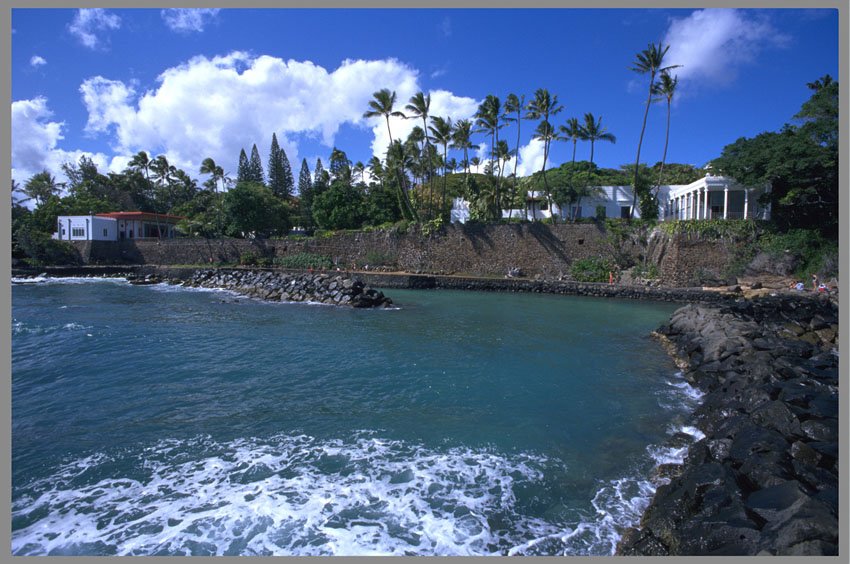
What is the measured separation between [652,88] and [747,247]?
12571mm

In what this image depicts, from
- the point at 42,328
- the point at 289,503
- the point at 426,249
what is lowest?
the point at 289,503

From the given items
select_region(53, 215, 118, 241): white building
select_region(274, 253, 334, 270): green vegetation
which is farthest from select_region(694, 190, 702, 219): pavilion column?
select_region(53, 215, 118, 241): white building

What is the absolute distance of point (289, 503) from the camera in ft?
18.7

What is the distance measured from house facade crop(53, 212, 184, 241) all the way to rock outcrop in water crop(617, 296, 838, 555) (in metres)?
53.0

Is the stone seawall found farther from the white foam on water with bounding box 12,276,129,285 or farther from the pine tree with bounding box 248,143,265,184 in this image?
the pine tree with bounding box 248,143,265,184

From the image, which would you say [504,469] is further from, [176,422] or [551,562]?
[176,422]

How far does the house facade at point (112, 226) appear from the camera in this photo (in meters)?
45.9

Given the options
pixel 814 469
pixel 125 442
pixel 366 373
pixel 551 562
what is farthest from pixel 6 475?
pixel 814 469

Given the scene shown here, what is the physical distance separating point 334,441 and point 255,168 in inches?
2706

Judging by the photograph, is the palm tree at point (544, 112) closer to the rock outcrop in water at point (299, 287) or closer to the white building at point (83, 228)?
the rock outcrop in water at point (299, 287)

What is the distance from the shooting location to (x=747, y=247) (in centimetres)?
2700

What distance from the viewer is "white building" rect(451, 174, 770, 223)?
3020 cm

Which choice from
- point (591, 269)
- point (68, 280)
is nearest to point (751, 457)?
point (591, 269)

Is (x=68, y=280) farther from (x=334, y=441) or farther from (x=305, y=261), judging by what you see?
(x=334, y=441)
